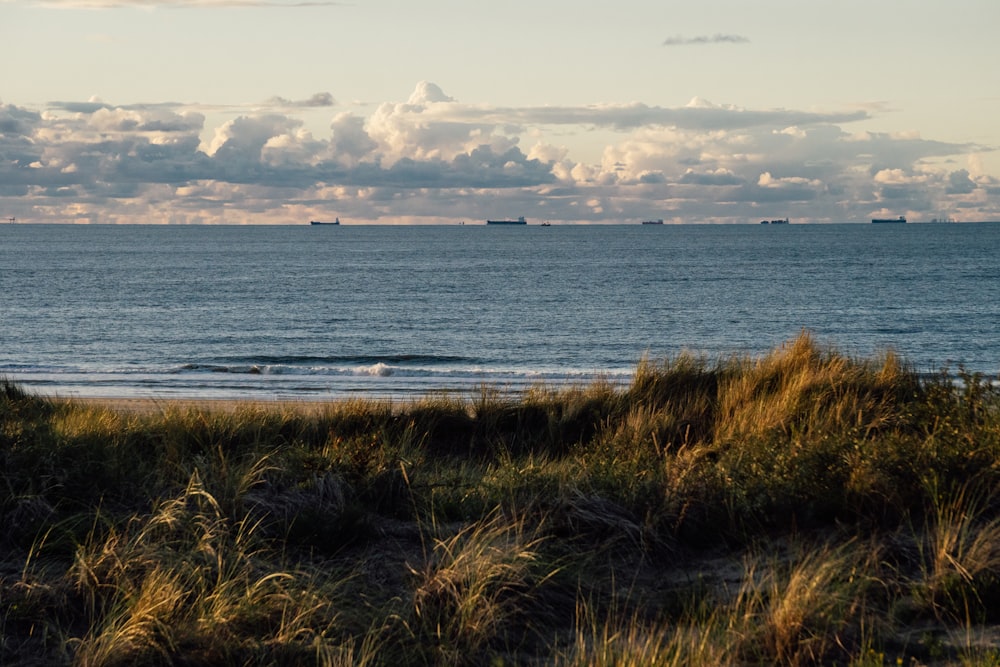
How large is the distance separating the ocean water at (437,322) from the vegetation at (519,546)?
696 cm

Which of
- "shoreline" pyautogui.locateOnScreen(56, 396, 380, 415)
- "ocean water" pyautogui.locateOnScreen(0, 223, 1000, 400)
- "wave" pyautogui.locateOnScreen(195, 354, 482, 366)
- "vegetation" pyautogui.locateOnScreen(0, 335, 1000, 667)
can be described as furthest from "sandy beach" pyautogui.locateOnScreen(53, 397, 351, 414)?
"wave" pyautogui.locateOnScreen(195, 354, 482, 366)

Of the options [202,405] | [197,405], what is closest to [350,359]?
[202,405]

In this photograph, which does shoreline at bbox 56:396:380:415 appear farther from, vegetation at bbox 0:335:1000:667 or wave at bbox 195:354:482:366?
wave at bbox 195:354:482:366

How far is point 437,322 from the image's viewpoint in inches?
1861

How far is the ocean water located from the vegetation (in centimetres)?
696

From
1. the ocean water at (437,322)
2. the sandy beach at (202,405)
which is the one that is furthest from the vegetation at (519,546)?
the ocean water at (437,322)

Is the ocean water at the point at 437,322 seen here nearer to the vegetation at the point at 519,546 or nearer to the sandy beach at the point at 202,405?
the sandy beach at the point at 202,405

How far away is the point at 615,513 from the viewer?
23.0 feet

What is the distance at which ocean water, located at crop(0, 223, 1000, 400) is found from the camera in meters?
28.4

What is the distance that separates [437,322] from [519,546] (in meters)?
41.3

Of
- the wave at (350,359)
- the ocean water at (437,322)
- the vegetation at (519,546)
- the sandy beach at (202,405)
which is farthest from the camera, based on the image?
the wave at (350,359)

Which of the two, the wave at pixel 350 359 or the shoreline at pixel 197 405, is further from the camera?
the wave at pixel 350 359

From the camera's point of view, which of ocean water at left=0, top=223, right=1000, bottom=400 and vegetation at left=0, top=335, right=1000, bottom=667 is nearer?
vegetation at left=0, top=335, right=1000, bottom=667

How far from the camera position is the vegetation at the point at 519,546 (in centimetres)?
514
